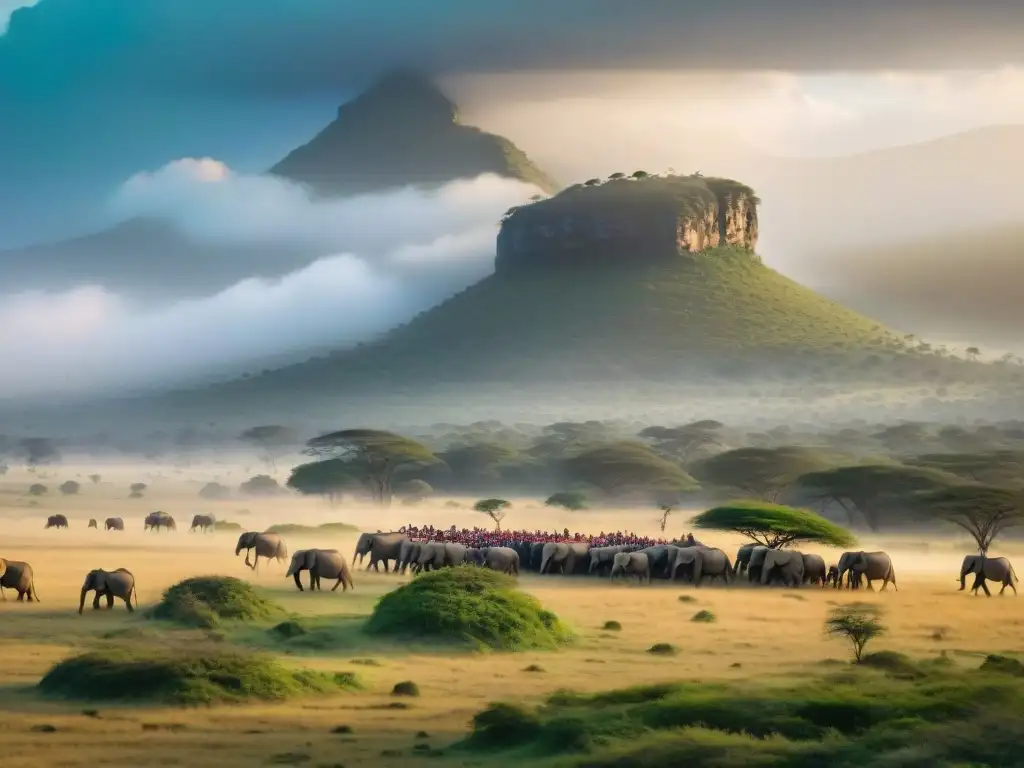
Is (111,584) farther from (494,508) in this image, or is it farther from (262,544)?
(494,508)

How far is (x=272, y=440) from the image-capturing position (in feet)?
559

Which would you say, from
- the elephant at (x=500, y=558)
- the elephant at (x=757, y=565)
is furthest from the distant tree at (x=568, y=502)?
the elephant at (x=500, y=558)

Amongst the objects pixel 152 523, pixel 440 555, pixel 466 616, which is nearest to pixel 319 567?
pixel 440 555

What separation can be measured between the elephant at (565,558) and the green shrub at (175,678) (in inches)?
957

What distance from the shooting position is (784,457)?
103 meters

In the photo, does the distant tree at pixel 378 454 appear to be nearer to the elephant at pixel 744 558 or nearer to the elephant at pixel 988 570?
the elephant at pixel 744 558

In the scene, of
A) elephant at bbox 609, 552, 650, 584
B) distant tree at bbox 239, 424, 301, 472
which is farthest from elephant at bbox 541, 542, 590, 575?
distant tree at bbox 239, 424, 301, 472

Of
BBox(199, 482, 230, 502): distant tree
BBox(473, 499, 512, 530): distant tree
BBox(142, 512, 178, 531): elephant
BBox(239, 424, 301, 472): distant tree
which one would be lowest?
BBox(142, 512, 178, 531): elephant

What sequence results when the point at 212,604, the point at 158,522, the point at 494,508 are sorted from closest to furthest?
1. the point at 212,604
2. the point at 158,522
3. the point at 494,508

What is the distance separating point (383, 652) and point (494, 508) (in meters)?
50.9

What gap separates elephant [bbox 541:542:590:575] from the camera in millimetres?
53125

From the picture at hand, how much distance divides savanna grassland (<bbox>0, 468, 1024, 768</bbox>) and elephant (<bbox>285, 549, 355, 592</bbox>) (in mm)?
553

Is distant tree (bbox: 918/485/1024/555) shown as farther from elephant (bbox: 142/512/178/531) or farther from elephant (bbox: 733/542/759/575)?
elephant (bbox: 142/512/178/531)

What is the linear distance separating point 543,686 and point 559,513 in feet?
221
